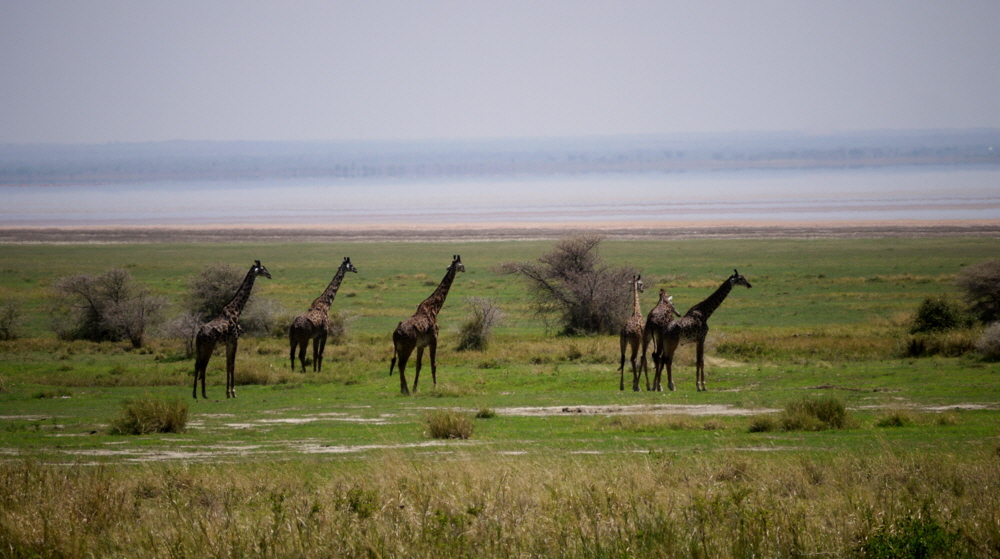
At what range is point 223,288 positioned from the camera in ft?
124

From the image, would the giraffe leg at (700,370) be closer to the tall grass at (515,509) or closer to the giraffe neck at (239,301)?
the tall grass at (515,509)

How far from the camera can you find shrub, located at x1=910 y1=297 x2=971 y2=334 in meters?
31.9

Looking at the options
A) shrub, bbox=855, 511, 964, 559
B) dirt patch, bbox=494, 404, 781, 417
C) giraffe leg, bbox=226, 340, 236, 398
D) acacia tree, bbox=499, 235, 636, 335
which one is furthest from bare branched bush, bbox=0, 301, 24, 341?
shrub, bbox=855, 511, 964, 559

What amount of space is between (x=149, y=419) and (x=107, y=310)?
74.3ft

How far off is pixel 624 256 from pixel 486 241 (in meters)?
21.6

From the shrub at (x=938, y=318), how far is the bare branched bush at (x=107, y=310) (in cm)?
2973

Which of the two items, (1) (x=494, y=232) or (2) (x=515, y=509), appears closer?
(2) (x=515, y=509)

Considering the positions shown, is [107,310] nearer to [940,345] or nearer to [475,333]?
[475,333]

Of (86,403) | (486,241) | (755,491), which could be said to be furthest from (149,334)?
(486,241)

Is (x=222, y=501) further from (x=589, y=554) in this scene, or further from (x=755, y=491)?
(x=755, y=491)

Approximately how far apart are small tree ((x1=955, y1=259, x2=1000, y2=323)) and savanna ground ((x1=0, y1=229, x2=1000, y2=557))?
2728 millimetres

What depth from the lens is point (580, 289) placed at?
123ft

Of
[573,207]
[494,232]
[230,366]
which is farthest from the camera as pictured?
[573,207]

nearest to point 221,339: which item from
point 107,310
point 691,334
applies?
point 691,334
